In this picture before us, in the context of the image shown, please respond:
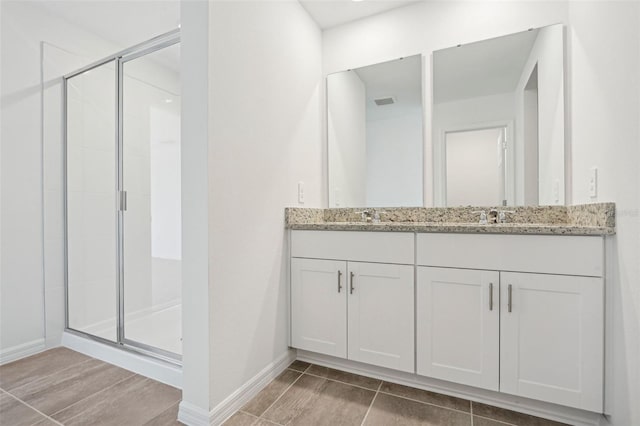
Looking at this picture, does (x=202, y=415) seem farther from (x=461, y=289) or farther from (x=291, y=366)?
(x=461, y=289)

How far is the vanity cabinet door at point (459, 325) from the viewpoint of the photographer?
1.43 m

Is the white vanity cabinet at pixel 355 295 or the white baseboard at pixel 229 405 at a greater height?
the white vanity cabinet at pixel 355 295

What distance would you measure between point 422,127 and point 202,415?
203 centimetres

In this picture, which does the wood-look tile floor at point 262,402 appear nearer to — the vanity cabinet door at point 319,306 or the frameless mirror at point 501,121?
the vanity cabinet door at point 319,306

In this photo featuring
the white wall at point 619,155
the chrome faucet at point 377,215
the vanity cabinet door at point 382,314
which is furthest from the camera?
the chrome faucet at point 377,215

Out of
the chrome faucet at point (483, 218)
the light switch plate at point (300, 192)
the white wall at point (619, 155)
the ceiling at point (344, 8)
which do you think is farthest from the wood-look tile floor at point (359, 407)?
the ceiling at point (344, 8)

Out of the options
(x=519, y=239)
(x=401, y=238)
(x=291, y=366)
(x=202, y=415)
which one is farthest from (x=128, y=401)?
(x=519, y=239)

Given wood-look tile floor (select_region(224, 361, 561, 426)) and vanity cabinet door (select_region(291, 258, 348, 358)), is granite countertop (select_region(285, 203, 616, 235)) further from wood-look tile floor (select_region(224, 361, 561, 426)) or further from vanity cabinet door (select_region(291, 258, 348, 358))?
wood-look tile floor (select_region(224, 361, 561, 426))

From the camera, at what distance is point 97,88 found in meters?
2.38

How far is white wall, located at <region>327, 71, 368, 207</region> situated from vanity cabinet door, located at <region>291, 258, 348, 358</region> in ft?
2.07

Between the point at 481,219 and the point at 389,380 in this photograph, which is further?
the point at 481,219

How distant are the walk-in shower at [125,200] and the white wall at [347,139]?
1.17m

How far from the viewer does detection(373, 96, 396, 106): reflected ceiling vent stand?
2.16 meters

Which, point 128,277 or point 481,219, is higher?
point 481,219
